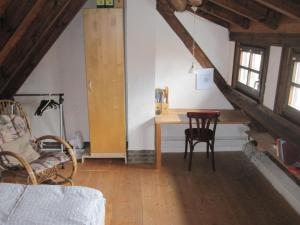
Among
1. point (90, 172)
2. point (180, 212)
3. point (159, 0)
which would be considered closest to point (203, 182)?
point (180, 212)

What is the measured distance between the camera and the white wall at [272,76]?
3045mm

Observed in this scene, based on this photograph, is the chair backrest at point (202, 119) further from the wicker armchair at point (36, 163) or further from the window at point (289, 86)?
the wicker armchair at point (36, 163)

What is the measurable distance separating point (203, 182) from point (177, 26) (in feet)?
6.96

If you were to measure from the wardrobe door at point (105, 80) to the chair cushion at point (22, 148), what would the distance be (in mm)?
835

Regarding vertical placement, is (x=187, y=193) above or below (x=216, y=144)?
below

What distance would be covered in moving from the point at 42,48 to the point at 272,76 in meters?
2.89

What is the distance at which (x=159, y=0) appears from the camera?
3900 mm

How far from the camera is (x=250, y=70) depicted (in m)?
3.76

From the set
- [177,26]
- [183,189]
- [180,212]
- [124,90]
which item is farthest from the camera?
[177,26]

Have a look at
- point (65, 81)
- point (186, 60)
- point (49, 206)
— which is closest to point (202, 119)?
point (186, 60)

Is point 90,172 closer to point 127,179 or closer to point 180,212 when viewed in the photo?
point 127,179

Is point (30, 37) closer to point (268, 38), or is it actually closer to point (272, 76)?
point (268, 38)

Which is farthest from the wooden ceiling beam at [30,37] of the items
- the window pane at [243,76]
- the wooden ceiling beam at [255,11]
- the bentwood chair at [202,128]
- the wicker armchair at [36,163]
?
the window pane at [243,76]

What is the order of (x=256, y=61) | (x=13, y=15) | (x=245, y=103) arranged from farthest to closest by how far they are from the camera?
(x=245, y=103), (x=256, y=61), (x=13, y=15)
